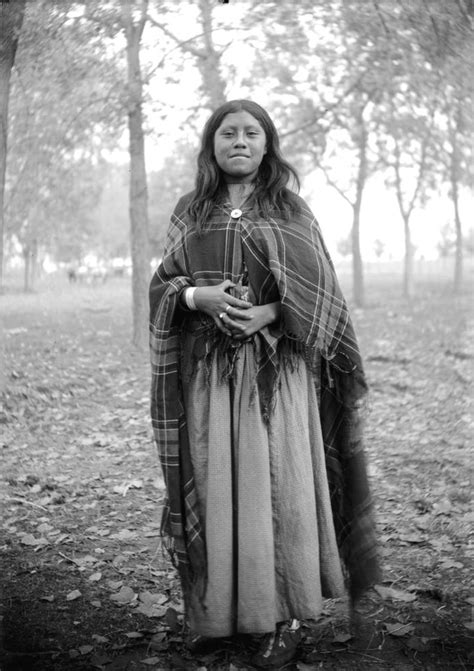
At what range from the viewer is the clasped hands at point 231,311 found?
2.28 m

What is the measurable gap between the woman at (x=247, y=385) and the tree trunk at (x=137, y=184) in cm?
122

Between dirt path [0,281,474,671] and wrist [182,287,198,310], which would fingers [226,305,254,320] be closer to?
wrist [182,287,198,310]

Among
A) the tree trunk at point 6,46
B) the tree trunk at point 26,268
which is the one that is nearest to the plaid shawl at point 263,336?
the tree trunk at point 6,46

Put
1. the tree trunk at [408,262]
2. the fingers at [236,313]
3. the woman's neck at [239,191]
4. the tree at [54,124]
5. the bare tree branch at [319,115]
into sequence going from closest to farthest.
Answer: the fingers at [236,313] < the woman's neck at [239,191] < the tree at [54,124] < the bare tree branch at [319,115] < the tree trunk at [408,262]

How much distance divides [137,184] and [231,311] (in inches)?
99.8

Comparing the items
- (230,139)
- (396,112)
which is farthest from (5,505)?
(396,112)

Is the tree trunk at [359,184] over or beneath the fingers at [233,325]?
over

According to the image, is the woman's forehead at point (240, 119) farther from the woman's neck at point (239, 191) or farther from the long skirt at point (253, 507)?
the long skirt at point (253, 507)

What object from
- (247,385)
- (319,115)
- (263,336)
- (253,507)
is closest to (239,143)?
(263,336)

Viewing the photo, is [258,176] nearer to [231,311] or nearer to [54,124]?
[231,311]

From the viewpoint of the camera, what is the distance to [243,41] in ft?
12.0

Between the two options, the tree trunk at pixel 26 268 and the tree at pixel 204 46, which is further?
the tree trunk at pixel 26 268

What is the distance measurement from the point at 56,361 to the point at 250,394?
97.0 inches

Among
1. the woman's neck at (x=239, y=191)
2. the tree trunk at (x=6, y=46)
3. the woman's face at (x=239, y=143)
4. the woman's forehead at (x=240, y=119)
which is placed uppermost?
the tree trunk at (x=6, y=46)
